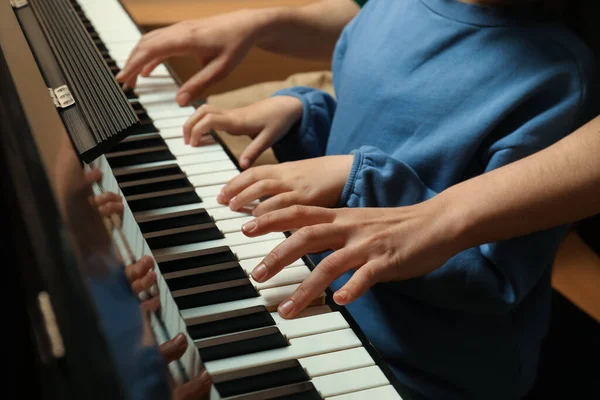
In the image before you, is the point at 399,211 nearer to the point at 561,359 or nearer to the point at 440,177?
the point at 440,177

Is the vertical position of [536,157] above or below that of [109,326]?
below

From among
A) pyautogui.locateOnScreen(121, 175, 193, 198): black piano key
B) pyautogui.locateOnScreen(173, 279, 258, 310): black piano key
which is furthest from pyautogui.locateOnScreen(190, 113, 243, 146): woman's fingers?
pyautogui.locateOnScreen(173, 279, 258, 310): black piano key

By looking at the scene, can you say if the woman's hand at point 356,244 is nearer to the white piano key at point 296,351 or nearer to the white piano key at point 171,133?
the white piano key at point 296,351

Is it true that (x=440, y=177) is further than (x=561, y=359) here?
No

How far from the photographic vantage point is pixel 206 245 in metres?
0.70

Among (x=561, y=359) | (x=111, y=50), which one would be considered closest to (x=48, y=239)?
(x=111, y=50)

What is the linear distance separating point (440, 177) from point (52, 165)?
1.62 ft

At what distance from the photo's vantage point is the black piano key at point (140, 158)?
80cm

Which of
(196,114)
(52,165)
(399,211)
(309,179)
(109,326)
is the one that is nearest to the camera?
(109,326)

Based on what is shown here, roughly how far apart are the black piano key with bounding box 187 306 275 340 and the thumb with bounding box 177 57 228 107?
18.7 inches

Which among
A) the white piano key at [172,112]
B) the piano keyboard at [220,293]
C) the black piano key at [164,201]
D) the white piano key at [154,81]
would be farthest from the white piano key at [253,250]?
the white piano key at [154,81]

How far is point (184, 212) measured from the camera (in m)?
0.73

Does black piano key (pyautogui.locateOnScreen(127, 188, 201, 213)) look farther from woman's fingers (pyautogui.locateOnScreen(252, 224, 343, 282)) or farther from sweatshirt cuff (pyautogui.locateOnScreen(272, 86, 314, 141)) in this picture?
sweatshirt cuff (pyautogui.locateOnScreen(272, 86, 314, 141))

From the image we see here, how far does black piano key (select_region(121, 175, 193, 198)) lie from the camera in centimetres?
75
